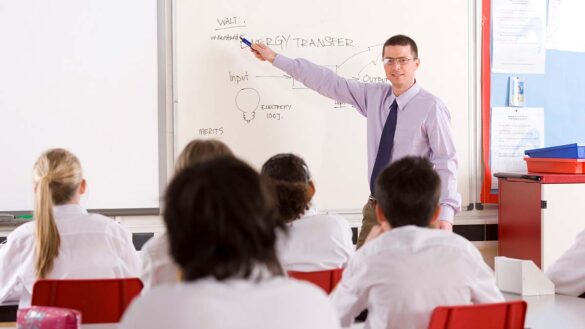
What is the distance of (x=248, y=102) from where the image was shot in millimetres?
4629

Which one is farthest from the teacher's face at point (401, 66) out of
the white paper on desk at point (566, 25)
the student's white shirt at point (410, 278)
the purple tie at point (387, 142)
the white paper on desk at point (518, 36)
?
the student's white shirt at point (410, 278)

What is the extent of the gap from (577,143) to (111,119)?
287 cm

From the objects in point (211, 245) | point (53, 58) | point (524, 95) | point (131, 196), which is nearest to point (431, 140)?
point (524, 95)

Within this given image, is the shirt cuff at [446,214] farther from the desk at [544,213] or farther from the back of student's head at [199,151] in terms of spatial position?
the back of student's head at [199,151]

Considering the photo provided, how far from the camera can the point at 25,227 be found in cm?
290

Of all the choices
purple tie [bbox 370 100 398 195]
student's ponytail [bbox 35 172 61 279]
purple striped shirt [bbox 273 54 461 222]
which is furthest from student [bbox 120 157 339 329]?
purple tie [bbox 370 100 398 195]

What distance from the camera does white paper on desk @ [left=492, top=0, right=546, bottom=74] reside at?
504cm

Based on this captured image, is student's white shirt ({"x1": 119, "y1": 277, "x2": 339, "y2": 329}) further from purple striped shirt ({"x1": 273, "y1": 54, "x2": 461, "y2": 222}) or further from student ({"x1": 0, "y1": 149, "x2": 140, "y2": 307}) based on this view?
purple striped shirt ({"x1": 273, "y1": 54, "x2": 461, "y2": 222})

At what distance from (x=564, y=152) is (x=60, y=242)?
3170mm

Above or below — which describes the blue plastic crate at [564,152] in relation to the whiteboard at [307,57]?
below

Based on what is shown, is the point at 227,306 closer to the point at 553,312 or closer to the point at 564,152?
the point at 553,312

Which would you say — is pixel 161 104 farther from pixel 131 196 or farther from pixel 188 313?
pixel 188 313

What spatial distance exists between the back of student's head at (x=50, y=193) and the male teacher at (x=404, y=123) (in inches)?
68.9

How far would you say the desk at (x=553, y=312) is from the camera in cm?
226
